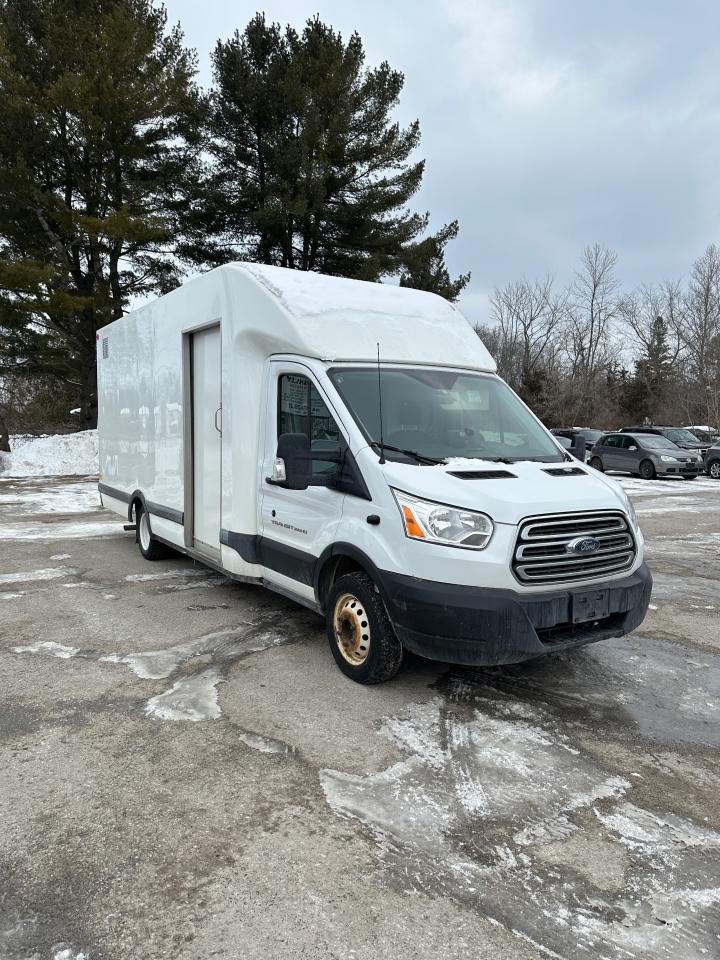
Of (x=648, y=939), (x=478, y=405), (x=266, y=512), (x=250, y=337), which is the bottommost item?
(x=648, y=939)

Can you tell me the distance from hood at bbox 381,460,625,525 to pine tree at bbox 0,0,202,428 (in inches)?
806

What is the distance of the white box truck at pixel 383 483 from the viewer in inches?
151

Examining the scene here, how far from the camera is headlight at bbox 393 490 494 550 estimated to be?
3.81 metres

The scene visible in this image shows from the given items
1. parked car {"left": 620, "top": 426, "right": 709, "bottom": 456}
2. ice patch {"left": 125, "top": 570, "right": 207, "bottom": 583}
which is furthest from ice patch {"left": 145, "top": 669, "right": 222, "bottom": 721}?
parked car {"left": 620, "top": 426, "right": 709, "bottom": 456}

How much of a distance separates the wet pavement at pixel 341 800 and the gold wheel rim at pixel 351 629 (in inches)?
7.8

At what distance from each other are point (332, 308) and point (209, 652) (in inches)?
107

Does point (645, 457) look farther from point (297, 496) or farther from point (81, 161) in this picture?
point (81, 161)

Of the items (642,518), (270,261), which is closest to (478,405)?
(642,518)

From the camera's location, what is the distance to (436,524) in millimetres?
3854

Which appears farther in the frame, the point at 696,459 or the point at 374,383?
the point at 696,459

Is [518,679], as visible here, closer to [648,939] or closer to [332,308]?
[648,939]

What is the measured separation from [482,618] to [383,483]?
3.20 ft

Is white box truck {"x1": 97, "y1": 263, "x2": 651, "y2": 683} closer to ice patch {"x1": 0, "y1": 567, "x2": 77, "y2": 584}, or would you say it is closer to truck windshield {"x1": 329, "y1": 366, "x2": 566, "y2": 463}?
truck windshield {"x1": 329, "y1": 366, "x2": 566, "y2": 463}

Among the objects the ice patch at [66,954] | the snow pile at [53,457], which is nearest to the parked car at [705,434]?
the snow pile at [53,457]
